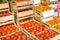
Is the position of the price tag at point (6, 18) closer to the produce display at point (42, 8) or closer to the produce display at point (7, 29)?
the produce display at point (7, 29)

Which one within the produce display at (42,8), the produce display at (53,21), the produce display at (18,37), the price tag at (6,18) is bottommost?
the produce display at (18,37)

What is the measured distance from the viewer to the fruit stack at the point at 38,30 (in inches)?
110

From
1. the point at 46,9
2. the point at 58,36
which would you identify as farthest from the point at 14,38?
the point at 46,9

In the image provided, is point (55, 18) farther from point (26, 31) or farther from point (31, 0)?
point (26, 31)

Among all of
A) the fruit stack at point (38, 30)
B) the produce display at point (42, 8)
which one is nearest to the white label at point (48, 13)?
the produce display at point (42, 8)

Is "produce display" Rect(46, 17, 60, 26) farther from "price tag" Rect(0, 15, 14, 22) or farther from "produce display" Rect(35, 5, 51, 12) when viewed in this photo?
"price tag" Rect(0, 15, 14, 22)

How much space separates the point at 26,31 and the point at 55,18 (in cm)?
109

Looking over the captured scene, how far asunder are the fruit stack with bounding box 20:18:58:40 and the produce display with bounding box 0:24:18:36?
0.25m

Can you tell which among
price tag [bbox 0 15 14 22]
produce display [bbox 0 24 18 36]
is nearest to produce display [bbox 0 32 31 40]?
produce display [bbox 0 24 18 36]

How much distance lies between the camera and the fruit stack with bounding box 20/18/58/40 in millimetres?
2789

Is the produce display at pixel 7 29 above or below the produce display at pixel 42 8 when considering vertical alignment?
below

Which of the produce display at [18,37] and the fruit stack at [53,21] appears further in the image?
the fruit stack at [53,21]

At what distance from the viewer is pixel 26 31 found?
285 cm

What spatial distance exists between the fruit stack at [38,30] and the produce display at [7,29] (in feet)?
0.82
